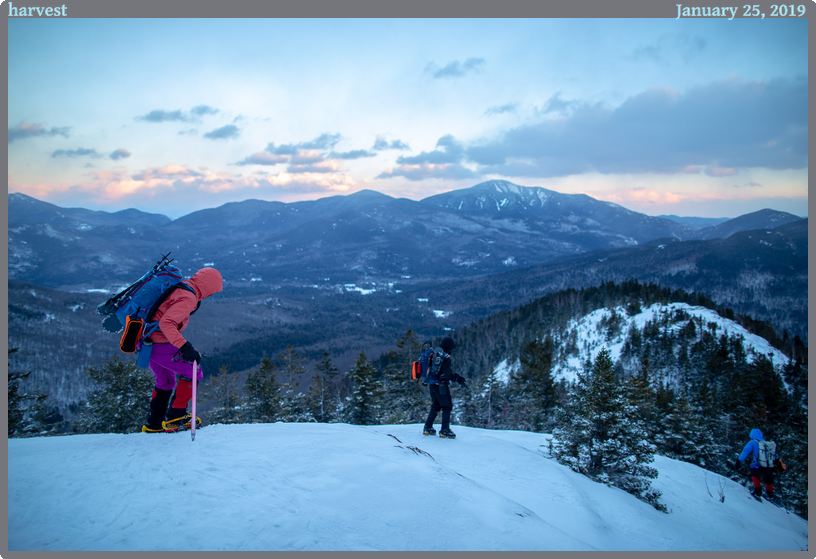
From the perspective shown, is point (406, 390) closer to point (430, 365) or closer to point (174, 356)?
point (430, 365)

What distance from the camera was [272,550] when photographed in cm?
381

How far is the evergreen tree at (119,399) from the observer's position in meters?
21.2

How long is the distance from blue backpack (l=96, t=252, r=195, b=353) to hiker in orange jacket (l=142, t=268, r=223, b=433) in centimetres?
11

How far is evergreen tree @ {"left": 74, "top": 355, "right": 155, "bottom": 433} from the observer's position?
21.2 m

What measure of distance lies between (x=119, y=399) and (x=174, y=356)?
20.3 meters

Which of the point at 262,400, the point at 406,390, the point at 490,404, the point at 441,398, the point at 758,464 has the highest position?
the point at 441,398

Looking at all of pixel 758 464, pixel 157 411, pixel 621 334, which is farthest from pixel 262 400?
pixel 621 334

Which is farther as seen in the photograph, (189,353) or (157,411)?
(157,411)

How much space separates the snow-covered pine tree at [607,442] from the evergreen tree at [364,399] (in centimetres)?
1711

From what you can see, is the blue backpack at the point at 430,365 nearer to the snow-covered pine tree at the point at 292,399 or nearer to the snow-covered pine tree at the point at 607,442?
the snow-covered pine tree at the point at 607,442

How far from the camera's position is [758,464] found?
461 inches

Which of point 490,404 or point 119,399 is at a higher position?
point 119,399

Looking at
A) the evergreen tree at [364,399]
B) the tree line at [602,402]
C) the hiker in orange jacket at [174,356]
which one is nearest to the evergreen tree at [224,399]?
the tree line at [602,402]

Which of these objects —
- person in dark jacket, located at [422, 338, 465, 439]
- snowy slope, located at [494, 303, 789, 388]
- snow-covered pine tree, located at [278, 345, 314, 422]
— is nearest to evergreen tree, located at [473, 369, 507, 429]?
snowy slope, located at [494, 303, 789, 388]
